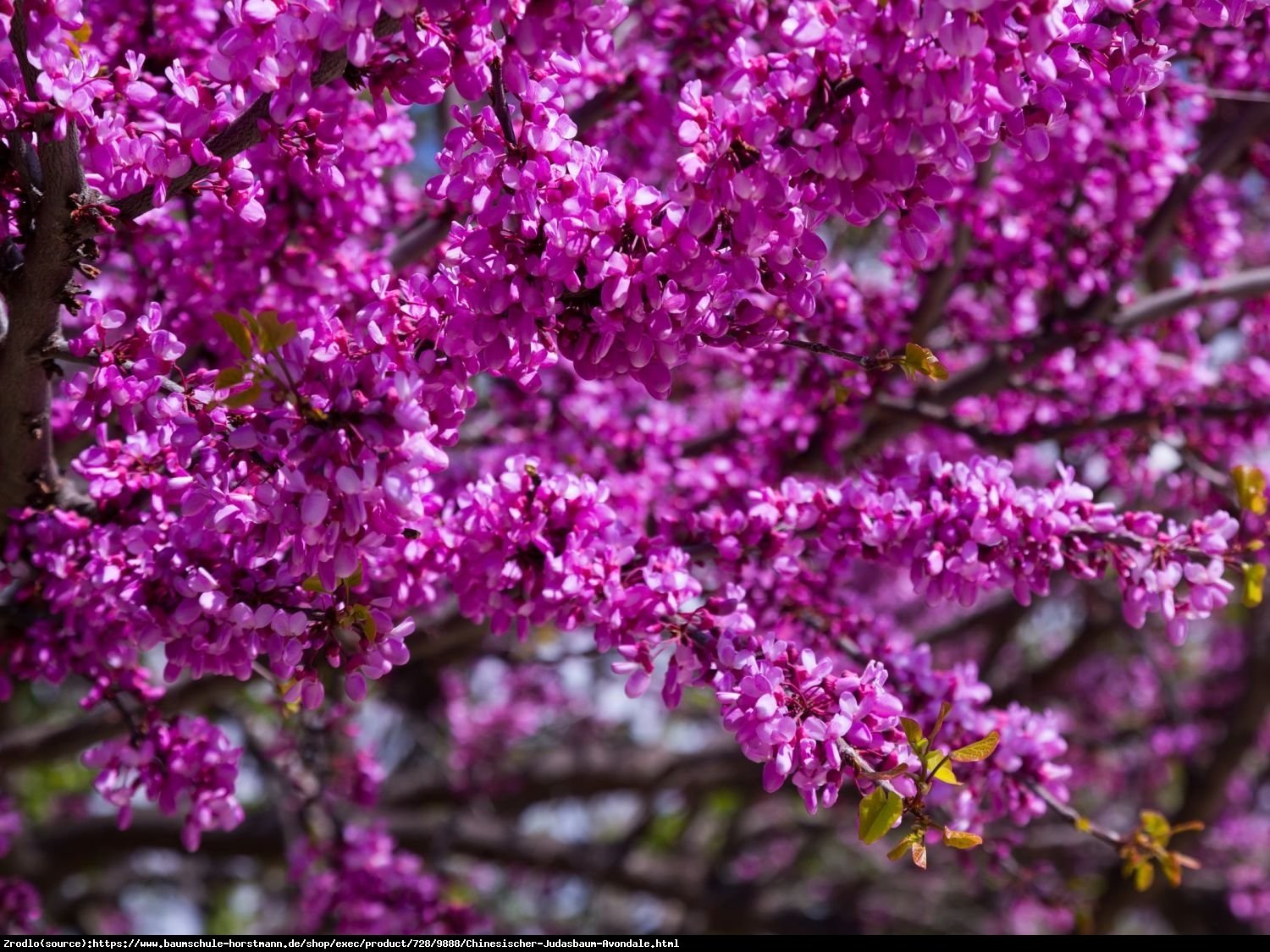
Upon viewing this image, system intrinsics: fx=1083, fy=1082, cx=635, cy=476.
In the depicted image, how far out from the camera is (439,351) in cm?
180

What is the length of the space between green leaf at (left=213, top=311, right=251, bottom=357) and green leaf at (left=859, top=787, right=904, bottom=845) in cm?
122

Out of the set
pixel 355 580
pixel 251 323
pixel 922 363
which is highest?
pixel 251 323

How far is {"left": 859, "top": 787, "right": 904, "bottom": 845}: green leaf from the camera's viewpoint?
5.90 ft

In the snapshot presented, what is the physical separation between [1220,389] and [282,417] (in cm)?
371

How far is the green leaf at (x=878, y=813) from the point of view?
5.90 feet

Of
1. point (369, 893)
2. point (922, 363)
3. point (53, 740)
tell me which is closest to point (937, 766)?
point (922, 363)

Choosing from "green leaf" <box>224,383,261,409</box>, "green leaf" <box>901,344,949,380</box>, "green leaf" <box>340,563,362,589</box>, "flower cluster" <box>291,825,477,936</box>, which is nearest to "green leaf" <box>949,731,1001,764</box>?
"green leaf" <box>901,344,949,380</box>

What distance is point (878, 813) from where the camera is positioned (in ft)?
5.94

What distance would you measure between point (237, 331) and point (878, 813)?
1265 millimetres

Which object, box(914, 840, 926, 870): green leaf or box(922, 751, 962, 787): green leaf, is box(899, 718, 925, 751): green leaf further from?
box(914, 840, 926, 870): green leaf

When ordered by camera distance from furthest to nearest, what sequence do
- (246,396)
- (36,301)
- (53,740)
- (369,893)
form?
(53,740) → (369,893) → (36,301) → (246,396)

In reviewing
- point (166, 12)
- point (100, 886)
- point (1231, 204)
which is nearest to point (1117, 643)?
point (1231, 204)

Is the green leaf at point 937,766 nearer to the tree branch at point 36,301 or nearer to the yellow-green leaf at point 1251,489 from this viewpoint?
the yellow-green leaf at point 1251,489

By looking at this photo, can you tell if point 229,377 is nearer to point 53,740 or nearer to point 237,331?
point 237,331
